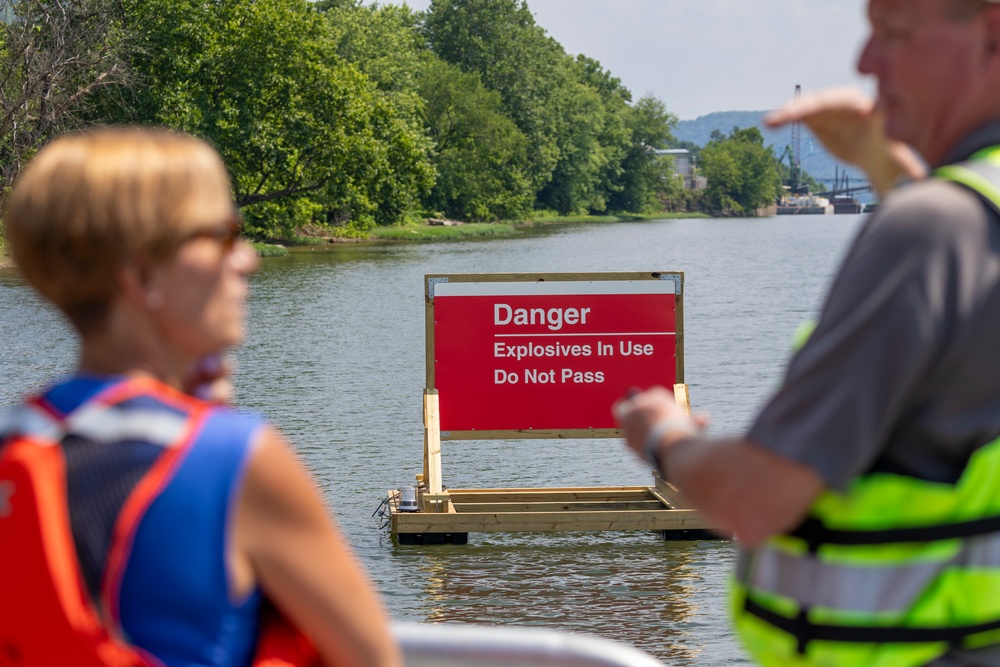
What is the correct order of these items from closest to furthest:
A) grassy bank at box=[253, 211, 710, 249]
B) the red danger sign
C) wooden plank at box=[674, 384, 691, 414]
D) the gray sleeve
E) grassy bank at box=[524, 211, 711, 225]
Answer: the gray sleeve → wooden plank at box=[674, 384, 691, 414] → the red danger sign → grassy bank at box=[253, 211, 710, 249] → grassy bank at box=[524, 211, 711, 225]

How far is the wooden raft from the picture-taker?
33.6 feet

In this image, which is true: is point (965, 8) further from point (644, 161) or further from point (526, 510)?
point (644, 161)

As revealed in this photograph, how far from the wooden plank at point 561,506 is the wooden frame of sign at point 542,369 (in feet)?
0.08

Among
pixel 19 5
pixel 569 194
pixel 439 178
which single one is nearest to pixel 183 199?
pixel 19 5

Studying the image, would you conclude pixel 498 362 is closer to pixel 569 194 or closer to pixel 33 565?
pixel 33 565

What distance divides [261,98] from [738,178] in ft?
444

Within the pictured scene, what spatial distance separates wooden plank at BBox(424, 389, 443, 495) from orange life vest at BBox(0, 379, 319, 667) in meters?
8.28

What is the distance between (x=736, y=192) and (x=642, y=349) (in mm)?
181562

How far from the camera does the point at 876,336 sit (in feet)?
5.83

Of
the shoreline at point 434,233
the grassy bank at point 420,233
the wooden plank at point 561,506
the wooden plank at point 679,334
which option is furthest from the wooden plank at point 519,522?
the shoreline at point 434,233

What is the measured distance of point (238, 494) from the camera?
1.64 metres

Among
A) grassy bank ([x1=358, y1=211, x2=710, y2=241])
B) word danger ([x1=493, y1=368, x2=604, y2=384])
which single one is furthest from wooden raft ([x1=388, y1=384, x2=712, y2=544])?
grassy bank ([x1=358, y1=211, x2=710, y2=241])

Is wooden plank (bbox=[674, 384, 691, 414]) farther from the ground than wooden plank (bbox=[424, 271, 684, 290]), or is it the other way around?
wooden plank (bbox=[424, 271, 684, 290])

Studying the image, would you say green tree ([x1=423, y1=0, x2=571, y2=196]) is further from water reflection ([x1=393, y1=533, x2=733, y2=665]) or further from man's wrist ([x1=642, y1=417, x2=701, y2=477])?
man's wrist ([x1=642, y1=417, x2=701, y2=477])
